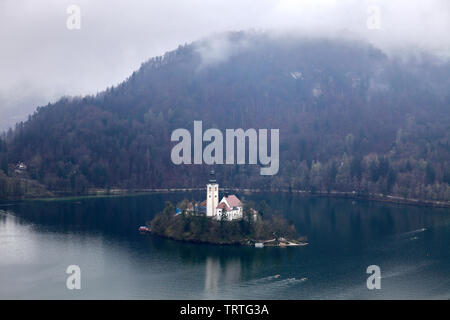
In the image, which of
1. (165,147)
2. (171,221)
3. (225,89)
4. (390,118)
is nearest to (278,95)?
(225,89)

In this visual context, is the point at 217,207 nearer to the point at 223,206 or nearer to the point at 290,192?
the point at 223,206

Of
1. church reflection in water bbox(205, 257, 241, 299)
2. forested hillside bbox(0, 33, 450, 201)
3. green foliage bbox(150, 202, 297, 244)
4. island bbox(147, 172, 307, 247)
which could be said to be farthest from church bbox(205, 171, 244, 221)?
forested hillside bbox(0, 33, 450, 201)

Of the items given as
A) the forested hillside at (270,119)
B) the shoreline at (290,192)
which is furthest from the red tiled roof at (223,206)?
the forested hillside at (270,119)

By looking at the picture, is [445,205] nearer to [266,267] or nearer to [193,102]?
[266,267]

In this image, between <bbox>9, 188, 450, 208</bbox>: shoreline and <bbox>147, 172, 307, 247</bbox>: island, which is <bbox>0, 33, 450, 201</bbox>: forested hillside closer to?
<bbox>9, 188, 450, 208</bbox>: shoreline

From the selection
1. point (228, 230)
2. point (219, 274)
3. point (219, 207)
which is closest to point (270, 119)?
point (219, 207)

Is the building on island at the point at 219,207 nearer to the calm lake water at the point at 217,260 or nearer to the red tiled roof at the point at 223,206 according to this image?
the red tiled roof at the point at 223,206
